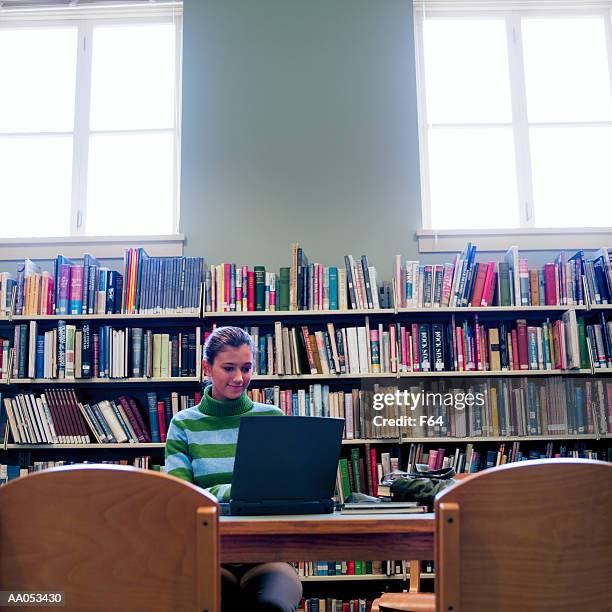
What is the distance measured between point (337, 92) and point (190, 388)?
1.88m

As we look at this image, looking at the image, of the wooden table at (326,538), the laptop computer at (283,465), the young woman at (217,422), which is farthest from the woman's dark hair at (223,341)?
the wooden table at (326,538)

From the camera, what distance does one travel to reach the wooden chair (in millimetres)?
1124

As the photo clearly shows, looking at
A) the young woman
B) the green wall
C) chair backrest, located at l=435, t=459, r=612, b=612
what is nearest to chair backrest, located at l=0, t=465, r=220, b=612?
chair backrest, located at l=435, t=459, r=612, b=612

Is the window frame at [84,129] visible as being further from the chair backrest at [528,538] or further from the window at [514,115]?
the chair backrest at [528,538]

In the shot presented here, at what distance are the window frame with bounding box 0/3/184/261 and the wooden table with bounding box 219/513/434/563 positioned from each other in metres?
2.80

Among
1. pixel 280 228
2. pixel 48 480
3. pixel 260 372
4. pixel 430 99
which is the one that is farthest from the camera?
pixel 430 99

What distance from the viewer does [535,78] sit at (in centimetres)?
438

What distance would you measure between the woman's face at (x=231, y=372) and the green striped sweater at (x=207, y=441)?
0.03 m

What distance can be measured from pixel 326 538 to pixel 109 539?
1.48 feet

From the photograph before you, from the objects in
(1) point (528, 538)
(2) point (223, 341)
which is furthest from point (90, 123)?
(1) point (528, 538)

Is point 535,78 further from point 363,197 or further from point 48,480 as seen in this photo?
point 48,480

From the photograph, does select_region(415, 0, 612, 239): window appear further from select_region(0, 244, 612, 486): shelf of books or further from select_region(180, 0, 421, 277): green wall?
select_region(0, 244, 612, 486): shelf of books

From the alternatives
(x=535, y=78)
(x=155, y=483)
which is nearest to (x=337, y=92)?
(x=535, y=78)

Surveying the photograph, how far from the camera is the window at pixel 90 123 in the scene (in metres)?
4.24
